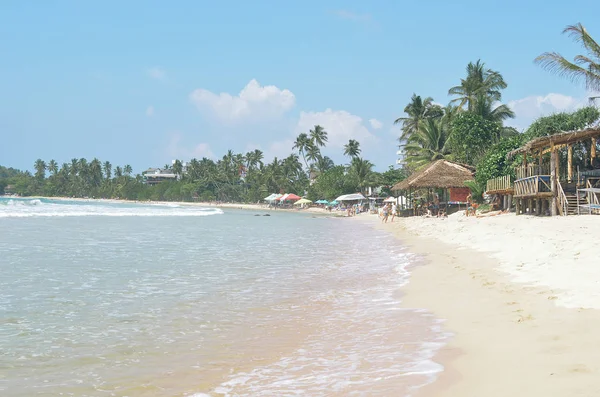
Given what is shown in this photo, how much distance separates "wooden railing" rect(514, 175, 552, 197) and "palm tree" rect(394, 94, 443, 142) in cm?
3013

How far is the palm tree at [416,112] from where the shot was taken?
53375 millimetres

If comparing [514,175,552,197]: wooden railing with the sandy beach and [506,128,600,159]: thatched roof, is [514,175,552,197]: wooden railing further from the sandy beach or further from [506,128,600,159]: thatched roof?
the sandy beach

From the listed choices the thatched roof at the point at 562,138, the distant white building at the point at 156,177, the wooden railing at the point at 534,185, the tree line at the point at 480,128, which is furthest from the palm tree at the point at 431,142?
the distant white building at the point at 156,177

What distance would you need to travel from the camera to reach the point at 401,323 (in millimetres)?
7254

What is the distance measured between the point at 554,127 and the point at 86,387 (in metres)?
30.6

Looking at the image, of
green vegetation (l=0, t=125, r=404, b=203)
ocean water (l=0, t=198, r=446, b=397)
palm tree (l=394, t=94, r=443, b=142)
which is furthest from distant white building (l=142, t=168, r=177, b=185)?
ocean water (l=0, t=198, r=446, b=397)

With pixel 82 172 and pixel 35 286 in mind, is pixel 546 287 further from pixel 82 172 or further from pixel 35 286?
pixel 82 172

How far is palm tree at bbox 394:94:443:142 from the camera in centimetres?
5338

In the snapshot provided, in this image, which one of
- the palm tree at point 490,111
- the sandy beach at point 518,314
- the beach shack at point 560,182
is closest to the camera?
the sandy beach at point 518,314

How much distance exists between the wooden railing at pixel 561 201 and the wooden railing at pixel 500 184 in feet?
18.8

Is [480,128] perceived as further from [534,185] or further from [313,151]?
[313,151]

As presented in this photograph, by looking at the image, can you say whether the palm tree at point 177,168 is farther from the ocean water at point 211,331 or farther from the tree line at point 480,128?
the ocean water at point 211,331

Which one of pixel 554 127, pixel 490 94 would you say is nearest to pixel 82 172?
pixel 490 94

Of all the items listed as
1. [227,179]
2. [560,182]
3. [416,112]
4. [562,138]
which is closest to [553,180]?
[560,182]
